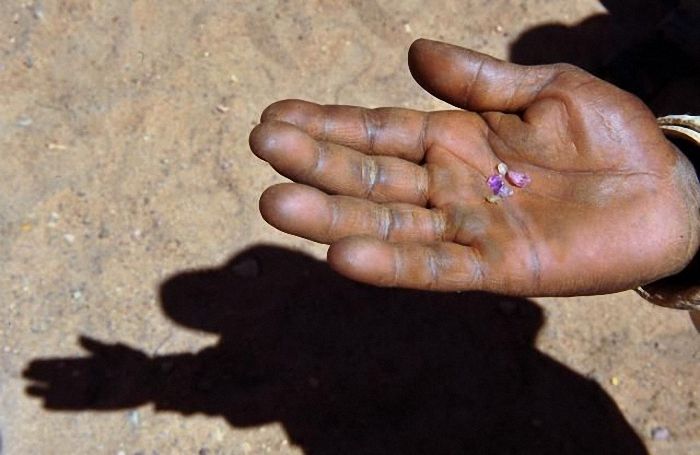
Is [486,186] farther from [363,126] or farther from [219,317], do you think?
[219,317]

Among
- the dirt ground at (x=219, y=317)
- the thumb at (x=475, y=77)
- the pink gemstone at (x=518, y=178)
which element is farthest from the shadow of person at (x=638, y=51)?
the pink gemstone at (x=518, y=178)

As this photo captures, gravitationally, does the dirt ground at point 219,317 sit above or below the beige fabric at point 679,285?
below

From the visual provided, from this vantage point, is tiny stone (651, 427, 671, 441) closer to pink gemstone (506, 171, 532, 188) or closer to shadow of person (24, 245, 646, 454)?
shadow of person (24, 245, 646, 454)

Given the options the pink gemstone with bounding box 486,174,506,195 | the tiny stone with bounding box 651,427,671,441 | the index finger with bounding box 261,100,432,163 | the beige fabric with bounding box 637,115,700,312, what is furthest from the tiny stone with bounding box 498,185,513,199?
the tiny stone with bounding box 651,427,671,441

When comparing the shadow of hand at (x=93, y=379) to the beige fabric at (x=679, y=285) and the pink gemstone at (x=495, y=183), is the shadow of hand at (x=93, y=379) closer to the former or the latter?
the pink gemstone at (x=495, y=183)

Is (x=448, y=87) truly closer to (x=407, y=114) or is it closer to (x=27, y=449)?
(x=407, y=114)
